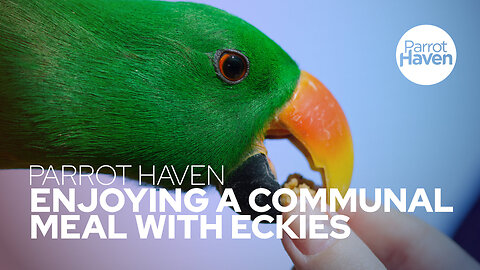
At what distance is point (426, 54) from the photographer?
1.22 m

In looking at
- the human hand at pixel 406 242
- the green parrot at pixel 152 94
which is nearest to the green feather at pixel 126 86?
the green parrot at pixel 152 94

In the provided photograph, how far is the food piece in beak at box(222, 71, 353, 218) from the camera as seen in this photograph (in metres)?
0.83

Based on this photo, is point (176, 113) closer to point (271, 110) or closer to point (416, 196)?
point (271, 110)

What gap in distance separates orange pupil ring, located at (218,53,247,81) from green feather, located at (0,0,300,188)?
0.06 feet

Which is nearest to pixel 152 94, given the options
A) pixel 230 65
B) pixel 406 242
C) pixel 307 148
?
pixel 230 65

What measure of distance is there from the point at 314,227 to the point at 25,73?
65 cm

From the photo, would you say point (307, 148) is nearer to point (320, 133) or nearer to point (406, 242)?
point (320, 133)

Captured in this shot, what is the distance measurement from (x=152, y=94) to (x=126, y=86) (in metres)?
0.05

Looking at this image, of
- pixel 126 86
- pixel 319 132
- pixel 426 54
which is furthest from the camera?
pixel 426 54

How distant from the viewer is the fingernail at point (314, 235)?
2.39 ft

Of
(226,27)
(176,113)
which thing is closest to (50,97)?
(176,113)

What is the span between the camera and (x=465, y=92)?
4.62ft

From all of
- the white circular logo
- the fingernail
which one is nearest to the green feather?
the fingernail

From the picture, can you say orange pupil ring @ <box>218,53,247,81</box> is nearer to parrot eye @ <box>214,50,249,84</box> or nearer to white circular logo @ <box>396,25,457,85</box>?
parrot eye @ <box>214,50,249,84</box>
